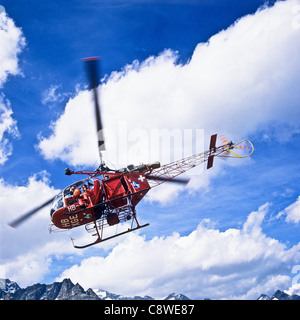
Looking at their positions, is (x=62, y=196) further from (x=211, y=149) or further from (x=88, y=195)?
(x=211, y=149)

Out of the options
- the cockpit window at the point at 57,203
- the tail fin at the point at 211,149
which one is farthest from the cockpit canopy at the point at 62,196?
the tail fin at the point at 211,149

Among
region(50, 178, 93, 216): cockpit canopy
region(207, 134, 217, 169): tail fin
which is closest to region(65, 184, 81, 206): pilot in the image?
region(50, 178, 93, 216): cockpit canopy

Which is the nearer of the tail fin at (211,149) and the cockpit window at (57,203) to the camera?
the cockpit window at (57,203)

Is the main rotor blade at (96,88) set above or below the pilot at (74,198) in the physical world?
above

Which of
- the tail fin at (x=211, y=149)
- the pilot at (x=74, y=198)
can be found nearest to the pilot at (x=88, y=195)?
the pilot at (x=74, y=198)

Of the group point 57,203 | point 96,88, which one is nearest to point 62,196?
point 57,203

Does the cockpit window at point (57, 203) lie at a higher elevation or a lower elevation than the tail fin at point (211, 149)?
lower

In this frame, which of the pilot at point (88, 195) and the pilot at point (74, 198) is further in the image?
→ the pilot at point (74, 198)

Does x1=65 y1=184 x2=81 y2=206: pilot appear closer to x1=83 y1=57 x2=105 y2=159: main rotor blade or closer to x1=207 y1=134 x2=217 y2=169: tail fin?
x1=83 y1=57 x2=105 y2=159: main rotor blade

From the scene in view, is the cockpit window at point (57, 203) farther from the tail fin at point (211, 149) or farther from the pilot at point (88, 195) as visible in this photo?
the tail fin at point (211, 149)

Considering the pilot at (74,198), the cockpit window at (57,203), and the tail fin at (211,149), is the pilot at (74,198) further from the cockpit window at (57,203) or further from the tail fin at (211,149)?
the tail fin at (211,149)

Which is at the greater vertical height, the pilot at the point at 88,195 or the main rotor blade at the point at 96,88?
the main rotor blade at the point at 96,88
